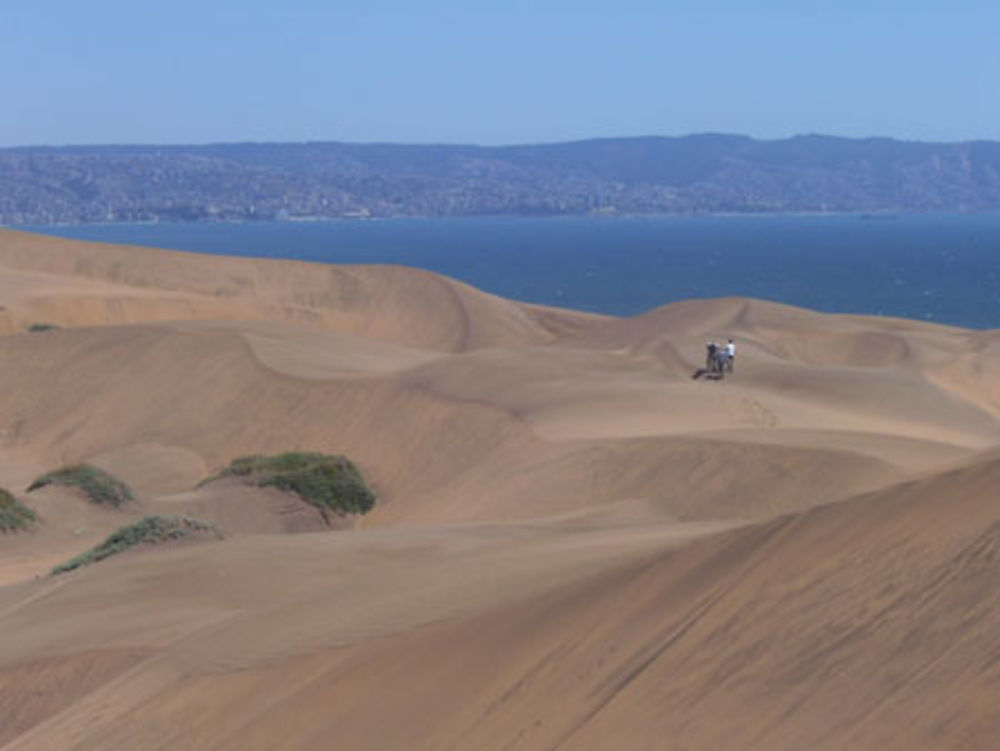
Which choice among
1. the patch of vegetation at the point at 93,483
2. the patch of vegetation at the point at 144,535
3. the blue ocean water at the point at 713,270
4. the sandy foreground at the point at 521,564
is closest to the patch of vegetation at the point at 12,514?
the sandy foreground at the point at 521,564

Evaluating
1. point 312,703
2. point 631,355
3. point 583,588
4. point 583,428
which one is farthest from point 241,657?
point 631,355

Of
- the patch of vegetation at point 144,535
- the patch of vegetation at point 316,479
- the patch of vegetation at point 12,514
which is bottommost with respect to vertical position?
the patch of vegetation at point 12,514

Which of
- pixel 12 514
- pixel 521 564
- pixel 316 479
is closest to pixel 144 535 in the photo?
pixel 12 514

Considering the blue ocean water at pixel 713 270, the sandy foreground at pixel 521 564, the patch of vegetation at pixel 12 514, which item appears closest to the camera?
the sandy foreground at pixel 521 564

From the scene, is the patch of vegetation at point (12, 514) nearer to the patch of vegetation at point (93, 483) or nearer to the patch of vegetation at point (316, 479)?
the patch of vegetation at point (93, 483)

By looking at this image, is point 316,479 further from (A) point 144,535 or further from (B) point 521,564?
(B) point 521,564

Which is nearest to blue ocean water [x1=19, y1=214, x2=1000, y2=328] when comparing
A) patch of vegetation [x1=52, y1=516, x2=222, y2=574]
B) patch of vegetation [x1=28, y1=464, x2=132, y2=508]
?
patch of vegetation [x1=28, y1=464, x2=132, y2=508]

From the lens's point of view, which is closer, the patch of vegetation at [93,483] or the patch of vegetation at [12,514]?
the patch of vegetation at [12,514]

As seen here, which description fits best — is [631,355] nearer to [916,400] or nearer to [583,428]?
[916,400]
